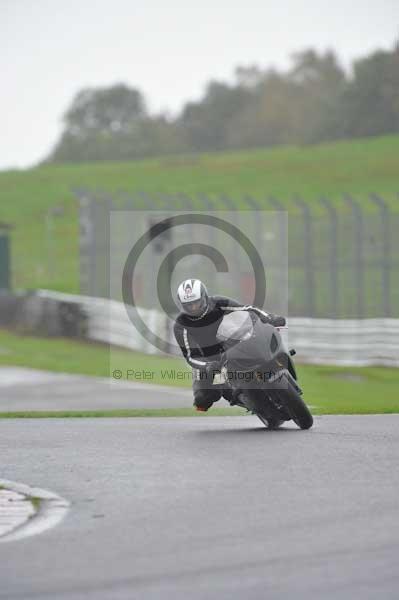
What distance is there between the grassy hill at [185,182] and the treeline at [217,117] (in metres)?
24.7

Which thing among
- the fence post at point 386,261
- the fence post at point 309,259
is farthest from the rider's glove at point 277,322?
the fence post at point 309,259

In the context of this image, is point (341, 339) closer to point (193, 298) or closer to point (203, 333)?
point (203, 333)

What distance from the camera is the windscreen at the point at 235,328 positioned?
11367 millimetres

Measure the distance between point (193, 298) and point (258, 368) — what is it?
30.8 inches

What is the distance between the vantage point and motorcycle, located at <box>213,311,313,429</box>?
37.1 ft

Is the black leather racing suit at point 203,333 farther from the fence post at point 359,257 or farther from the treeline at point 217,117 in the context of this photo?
the treeline at point 217,117

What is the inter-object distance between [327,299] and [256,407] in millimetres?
12211

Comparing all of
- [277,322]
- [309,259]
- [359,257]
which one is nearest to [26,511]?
[277,322]

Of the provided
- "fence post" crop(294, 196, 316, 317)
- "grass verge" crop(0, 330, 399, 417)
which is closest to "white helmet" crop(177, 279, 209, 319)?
"grass verge" crop(0, 330, 399, 417)

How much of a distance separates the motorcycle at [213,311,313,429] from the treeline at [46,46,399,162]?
279 ft

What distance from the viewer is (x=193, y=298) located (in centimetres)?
1130

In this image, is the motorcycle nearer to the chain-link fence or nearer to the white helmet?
the white helmet

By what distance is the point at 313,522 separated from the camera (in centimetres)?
754

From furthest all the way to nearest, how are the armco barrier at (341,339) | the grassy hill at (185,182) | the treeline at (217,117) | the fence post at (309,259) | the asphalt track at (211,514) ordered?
the treeline at (217,117) < the grassy hill at (185,182) < the fence post at (309,259) < the armco barrier at (341,339) < the asphalt track at (211,514)
